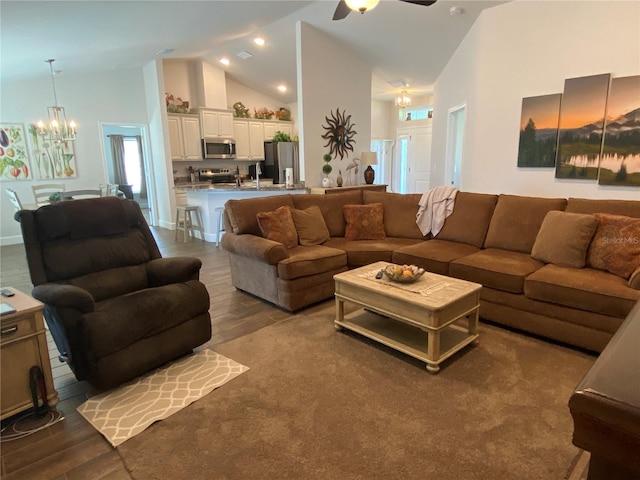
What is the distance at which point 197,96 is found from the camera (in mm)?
8000

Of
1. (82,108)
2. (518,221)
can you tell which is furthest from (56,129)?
(518,221)

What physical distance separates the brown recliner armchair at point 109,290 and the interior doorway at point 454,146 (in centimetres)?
473

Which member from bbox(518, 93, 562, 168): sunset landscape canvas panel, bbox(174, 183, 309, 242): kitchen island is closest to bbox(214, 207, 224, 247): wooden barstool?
bbox(174, 183, 309, 242): kitchen island

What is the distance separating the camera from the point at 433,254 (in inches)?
132

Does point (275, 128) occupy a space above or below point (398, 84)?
below

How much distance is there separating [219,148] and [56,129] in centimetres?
300

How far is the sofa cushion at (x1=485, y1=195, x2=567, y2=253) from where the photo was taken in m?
3.30

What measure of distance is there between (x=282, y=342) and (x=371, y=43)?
5217 mm

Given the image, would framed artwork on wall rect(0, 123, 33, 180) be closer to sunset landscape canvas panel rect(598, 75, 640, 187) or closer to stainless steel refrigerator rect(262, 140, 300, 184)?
stainless steel refrigerator rect(262, 140, 300, 184)

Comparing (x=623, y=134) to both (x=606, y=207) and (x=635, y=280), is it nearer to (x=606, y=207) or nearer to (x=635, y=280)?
(x=606, y=207)

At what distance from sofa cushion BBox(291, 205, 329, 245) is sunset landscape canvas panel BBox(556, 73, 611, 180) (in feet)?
9.28

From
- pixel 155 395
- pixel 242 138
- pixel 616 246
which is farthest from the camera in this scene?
pixel 242 138

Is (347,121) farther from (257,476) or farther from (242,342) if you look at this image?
(257,476)

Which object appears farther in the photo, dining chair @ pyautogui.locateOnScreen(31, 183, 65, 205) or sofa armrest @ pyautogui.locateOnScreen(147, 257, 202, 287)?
dining chair @ pyautogui.locateOnScreen(31, 183, 65, 205)
